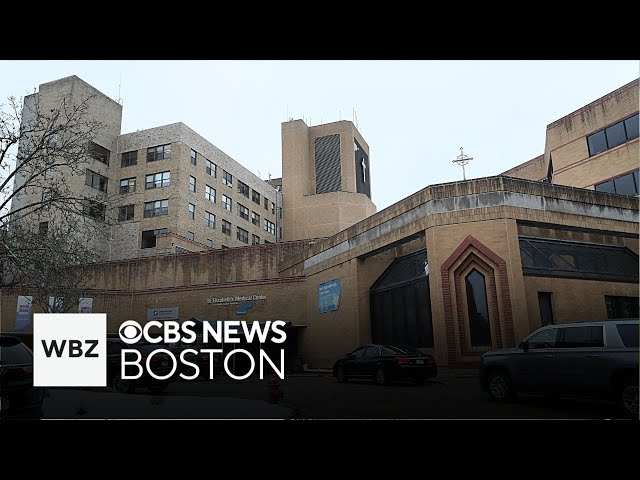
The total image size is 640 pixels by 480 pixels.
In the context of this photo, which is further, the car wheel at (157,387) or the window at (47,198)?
the window at (47,198)

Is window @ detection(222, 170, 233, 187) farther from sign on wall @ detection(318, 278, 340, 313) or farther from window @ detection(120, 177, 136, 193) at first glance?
sign on wall @ detection(318, 278, 340, 313)

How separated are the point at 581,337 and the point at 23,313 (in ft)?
98.6

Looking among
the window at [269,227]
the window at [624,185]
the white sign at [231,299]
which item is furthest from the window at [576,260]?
the window at [269,227]

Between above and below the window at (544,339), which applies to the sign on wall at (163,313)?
above

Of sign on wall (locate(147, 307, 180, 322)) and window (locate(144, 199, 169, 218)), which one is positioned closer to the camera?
sign on wall (locate(147, 307, 180, 322))

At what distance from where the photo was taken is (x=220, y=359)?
871 inches

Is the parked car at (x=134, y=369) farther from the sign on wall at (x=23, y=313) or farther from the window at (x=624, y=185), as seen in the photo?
the window at (x=624, y=185)

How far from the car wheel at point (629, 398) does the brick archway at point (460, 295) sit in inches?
342

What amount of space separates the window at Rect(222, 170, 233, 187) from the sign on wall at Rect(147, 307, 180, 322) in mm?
23656

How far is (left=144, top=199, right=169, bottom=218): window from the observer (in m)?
46.7

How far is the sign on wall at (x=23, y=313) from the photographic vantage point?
93.2 feet

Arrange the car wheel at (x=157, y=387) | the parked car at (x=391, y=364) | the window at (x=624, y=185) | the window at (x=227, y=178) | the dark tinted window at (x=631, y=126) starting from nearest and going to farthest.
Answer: the car wheel at (x=157, y=387)
the parked car at (x=391, y=364)
the dark tinted window at (x=631, y=126)
the window at (x=624, y=185)
the window at (x=227, y=178)

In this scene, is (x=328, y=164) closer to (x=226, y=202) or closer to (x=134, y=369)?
(x=226, y=202)

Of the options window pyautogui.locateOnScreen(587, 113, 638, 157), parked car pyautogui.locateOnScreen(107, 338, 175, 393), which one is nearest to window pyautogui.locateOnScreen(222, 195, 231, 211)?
window pyautogui.locateOnScreen(587, 113, 638, 157)
